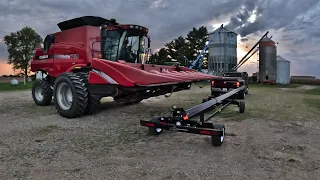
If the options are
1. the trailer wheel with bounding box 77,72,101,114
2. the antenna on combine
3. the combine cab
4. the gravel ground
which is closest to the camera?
the gravel ground

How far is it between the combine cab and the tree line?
3121 centimetres

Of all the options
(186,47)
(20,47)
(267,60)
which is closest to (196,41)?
(186,47)

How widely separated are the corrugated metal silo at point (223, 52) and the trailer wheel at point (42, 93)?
2097 cm

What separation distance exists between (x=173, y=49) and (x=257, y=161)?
41663 millimetres

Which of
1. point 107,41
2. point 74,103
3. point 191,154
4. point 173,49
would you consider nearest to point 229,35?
point 173,49

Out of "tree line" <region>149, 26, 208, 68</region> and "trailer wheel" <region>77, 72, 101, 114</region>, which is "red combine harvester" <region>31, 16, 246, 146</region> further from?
"tree line" <region>149, 26, 208, 68</region>

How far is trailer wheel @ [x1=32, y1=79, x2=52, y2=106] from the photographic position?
10410 mm

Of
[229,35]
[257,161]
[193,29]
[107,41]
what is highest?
[193,29]

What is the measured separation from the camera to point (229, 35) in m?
28.8

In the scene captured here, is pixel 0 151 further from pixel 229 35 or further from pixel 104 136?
pixel 229 35

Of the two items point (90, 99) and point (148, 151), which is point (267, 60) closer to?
point (90, 99)

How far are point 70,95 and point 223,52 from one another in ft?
74.8

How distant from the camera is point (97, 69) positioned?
7398 millimetres

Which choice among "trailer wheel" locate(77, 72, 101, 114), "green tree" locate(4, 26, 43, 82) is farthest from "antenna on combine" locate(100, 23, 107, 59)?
"green tree" locate(4, 26, 43, 82)
